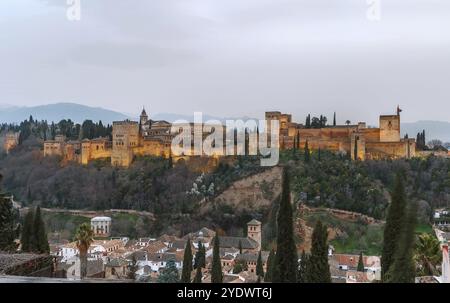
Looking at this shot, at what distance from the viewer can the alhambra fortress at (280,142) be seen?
33.1 meters

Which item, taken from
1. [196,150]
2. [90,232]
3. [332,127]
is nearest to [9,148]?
[196,150]

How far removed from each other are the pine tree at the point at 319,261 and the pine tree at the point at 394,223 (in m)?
0.83

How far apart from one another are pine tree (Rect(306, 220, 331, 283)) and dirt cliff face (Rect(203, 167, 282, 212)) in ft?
70.5

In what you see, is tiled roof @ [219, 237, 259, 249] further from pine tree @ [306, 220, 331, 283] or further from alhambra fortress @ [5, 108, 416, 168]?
pine tree @ [306, 220, 331, 283]

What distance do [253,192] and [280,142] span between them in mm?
4536

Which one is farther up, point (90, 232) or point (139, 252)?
point (90, 232)

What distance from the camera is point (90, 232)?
13039 millimetres

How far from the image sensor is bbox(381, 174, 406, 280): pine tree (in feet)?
26.1

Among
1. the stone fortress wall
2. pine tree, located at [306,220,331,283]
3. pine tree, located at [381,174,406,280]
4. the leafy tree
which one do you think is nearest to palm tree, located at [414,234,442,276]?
pine tree, located at [381,174,406,280]

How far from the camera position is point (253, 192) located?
30828mm
